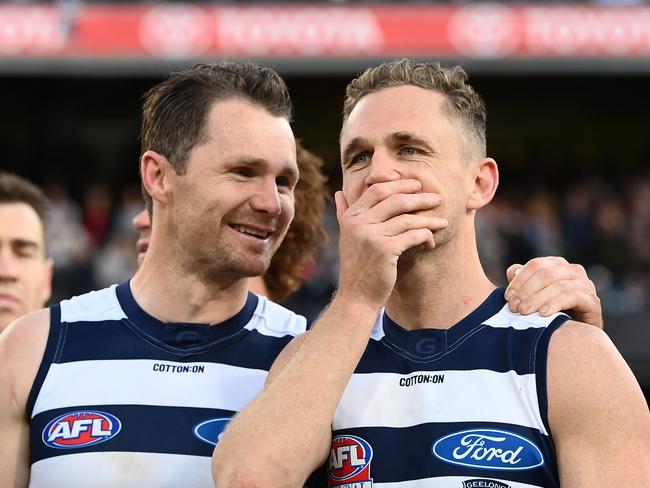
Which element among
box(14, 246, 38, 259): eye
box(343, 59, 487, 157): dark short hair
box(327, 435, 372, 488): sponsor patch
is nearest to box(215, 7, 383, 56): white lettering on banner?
box(14, 246, 38, 259): eye

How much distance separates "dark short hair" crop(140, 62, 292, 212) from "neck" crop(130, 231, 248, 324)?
1.01ft

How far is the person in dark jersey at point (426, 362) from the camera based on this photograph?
113 inches

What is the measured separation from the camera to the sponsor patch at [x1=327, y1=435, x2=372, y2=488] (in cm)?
306

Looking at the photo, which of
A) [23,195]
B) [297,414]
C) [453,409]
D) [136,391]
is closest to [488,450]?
[453,409]

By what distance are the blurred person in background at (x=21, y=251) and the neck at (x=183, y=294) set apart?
60.3 inches

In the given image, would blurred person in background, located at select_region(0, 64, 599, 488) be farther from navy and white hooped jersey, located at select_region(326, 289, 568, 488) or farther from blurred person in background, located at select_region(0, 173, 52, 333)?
blurred person in background, located at select_region(0, 173, 52, 333)

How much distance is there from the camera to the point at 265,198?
12.2 ft

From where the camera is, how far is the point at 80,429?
347 cm

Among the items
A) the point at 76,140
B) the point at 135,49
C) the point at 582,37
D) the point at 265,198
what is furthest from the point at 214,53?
the point at 265,198

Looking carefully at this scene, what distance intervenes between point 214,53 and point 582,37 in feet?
13.0

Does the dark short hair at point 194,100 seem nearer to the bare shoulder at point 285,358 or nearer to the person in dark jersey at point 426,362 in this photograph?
the person in dark jersey at point 426,362

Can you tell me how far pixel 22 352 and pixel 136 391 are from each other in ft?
1.25

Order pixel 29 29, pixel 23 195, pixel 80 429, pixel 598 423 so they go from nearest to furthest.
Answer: pixel 598 423
pixel 80 429
pixel 23 195
pixel 29 29

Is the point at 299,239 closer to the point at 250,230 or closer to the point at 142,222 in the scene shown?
the point at 142,222
